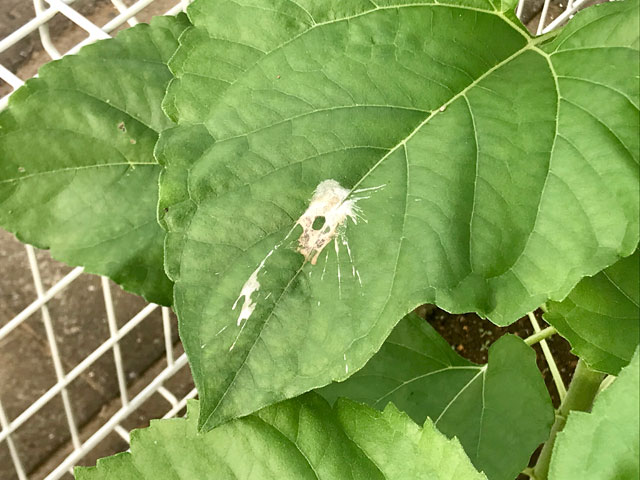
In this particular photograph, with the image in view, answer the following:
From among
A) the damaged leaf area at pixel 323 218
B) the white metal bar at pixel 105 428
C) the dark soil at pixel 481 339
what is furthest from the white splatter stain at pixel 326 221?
the dark soil at pixel 481 339

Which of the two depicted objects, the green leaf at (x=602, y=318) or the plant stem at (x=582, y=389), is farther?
the plant stem at (x=582, y=389)

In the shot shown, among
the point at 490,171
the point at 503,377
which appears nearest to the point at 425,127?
the point at 490,171

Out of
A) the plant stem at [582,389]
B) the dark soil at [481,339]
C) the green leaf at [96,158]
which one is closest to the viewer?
the green leaf at [96,158]

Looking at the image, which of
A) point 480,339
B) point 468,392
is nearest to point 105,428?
point 468,392

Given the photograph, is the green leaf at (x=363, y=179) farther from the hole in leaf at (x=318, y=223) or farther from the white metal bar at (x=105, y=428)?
the white metal bar at (x=105, y=428)

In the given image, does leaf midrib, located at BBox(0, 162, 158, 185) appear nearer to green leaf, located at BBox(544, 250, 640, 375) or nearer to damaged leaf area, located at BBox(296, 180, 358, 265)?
damaged leaf area, located at BBox(296, 180, 358, 265)

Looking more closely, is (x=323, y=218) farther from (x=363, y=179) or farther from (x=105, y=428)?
A: (x=105, y=428)

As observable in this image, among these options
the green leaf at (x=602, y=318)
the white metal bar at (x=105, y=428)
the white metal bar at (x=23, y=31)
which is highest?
the green leaf at (x=602, y=318)

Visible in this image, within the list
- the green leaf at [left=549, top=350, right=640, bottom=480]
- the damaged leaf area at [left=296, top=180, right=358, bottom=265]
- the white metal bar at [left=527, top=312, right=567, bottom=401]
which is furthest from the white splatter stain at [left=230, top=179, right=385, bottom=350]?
→ the white metal bar at [left=527, top=312, right=567, bottom=401]
